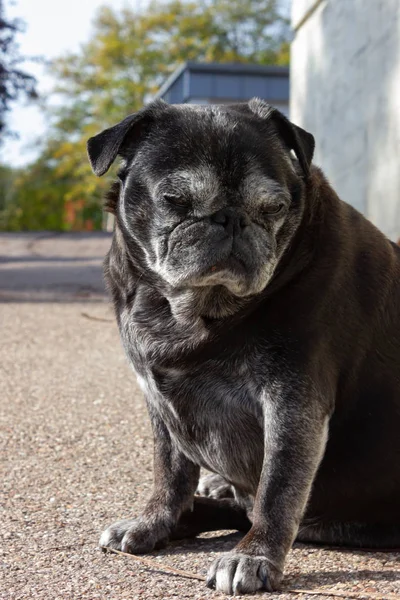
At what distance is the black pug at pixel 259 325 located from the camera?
288 cm

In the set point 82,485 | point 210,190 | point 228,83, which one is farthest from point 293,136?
point 228,83

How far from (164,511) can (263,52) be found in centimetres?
4097

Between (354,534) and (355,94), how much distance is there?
9002mm

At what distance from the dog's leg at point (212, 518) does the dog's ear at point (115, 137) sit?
136cm

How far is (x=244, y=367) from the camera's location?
2938 millimetres

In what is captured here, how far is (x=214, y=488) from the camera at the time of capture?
3863 millimetres

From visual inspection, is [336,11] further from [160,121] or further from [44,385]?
[160,121]

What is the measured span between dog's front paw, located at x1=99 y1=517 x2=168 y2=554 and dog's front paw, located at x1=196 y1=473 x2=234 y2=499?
583 millimetres

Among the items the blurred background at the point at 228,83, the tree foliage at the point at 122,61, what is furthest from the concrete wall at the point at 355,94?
the tree foliage at the point at 122,61

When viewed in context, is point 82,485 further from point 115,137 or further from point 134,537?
point 115,137

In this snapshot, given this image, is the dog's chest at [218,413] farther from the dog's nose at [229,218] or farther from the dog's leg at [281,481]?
the dog's nose at [229,218]

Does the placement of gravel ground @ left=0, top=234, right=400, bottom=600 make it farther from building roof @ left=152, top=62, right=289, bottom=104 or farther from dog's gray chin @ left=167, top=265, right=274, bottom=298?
building roof @ left=152, top=62, right=289, bottom=104

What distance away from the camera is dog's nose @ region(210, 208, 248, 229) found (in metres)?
2.93

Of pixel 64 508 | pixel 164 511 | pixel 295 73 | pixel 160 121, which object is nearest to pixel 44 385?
pixel 64 508
